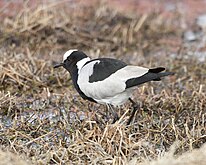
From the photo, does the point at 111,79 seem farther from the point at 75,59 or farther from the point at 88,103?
the point at 88,103

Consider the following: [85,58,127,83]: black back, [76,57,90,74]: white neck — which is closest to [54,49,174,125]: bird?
[85,58,127,83]: black back

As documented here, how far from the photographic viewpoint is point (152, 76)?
451 centimetres

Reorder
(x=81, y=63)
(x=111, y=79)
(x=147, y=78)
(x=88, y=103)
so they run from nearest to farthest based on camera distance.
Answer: (x=147, y=78) < (x=111, y=79) < (x=81, y=63) < (x=88, y=103)

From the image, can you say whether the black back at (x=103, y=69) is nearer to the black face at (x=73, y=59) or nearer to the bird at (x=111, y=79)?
the bird at (x=111, y=79)

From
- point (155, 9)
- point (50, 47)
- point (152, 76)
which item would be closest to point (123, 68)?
point (152, 76)

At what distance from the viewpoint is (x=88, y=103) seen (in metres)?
5.52

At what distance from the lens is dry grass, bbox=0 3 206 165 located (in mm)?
4297

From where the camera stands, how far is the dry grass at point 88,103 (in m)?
4.30

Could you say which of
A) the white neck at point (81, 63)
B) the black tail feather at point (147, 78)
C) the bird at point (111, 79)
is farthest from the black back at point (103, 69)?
the white neck at point (81, 63)

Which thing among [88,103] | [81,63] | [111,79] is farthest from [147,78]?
[88,103]

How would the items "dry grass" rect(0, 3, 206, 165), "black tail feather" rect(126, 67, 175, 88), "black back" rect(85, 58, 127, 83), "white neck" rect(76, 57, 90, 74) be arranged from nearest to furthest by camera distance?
1. "dry grass" rect(0, 3, 206, 165)
2. "black tail feather" rect(126, 67, 175, 88)
3. "black back" rect(85, 58, 127, 83)
4. "white neck" rect(76, 57, 90, 74)

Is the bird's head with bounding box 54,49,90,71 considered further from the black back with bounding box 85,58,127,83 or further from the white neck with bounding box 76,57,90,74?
the black back with bounding box 85,58,127,83

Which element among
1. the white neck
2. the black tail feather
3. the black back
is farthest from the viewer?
the white neck

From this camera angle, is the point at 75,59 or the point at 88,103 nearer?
the point at 75,59
